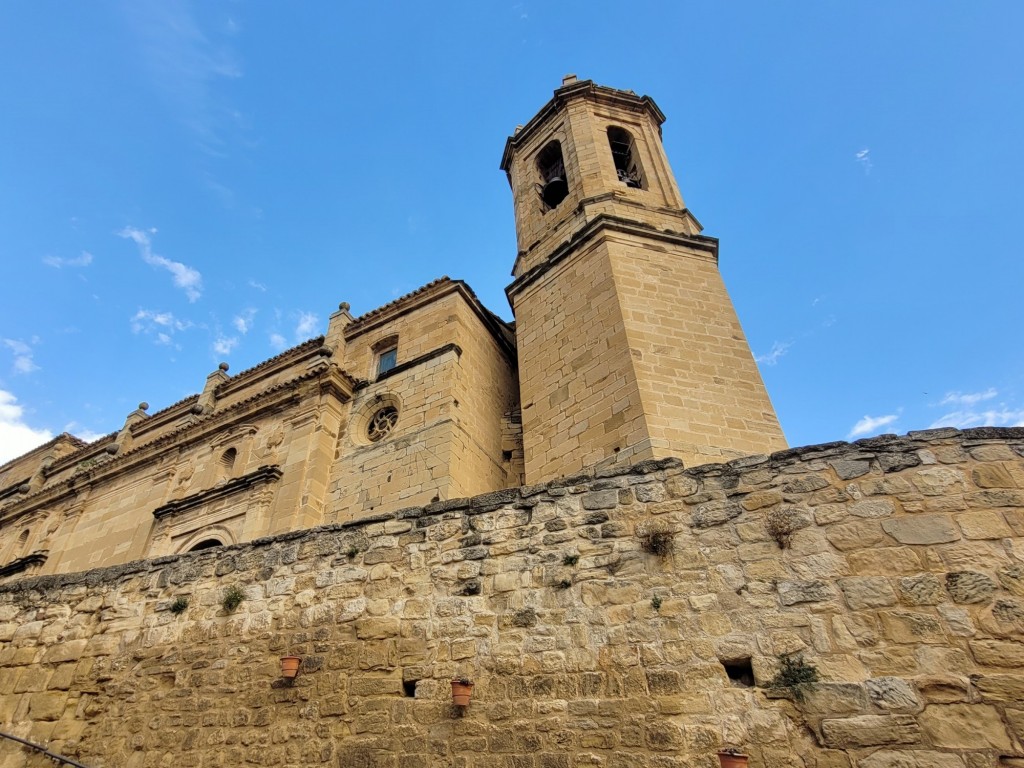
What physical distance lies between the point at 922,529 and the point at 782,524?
0.82 metres

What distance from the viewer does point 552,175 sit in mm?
15000

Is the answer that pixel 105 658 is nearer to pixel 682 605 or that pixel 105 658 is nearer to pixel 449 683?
pixel 449 683

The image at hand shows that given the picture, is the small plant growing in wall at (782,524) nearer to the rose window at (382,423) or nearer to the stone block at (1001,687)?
the stone block at (1001,687)

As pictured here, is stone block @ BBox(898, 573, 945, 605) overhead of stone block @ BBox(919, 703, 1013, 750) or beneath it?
overhead

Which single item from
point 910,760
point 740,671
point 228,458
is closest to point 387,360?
point 228,458

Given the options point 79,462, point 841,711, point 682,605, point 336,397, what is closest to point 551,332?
point 336,397

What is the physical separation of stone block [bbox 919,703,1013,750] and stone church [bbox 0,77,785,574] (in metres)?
4.97

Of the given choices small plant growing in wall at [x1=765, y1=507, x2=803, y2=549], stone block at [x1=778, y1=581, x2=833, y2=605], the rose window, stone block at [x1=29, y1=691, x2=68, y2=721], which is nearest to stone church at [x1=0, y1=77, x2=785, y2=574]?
the rose window

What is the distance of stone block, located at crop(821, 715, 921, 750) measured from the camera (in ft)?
10.3

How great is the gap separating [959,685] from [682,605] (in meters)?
1.50

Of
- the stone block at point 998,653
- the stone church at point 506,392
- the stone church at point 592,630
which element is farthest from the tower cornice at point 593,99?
the stone block at point 998,653

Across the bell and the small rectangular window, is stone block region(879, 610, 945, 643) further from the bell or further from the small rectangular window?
the bell

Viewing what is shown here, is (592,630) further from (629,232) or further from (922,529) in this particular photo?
(629,232)

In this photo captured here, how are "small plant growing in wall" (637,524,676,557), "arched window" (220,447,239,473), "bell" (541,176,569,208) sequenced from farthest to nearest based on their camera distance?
1. "bell" (541,176,569,208)
2. "arched window" (220,447,239,473)
3. "small plant growing in wall" (637,524,676,557)
